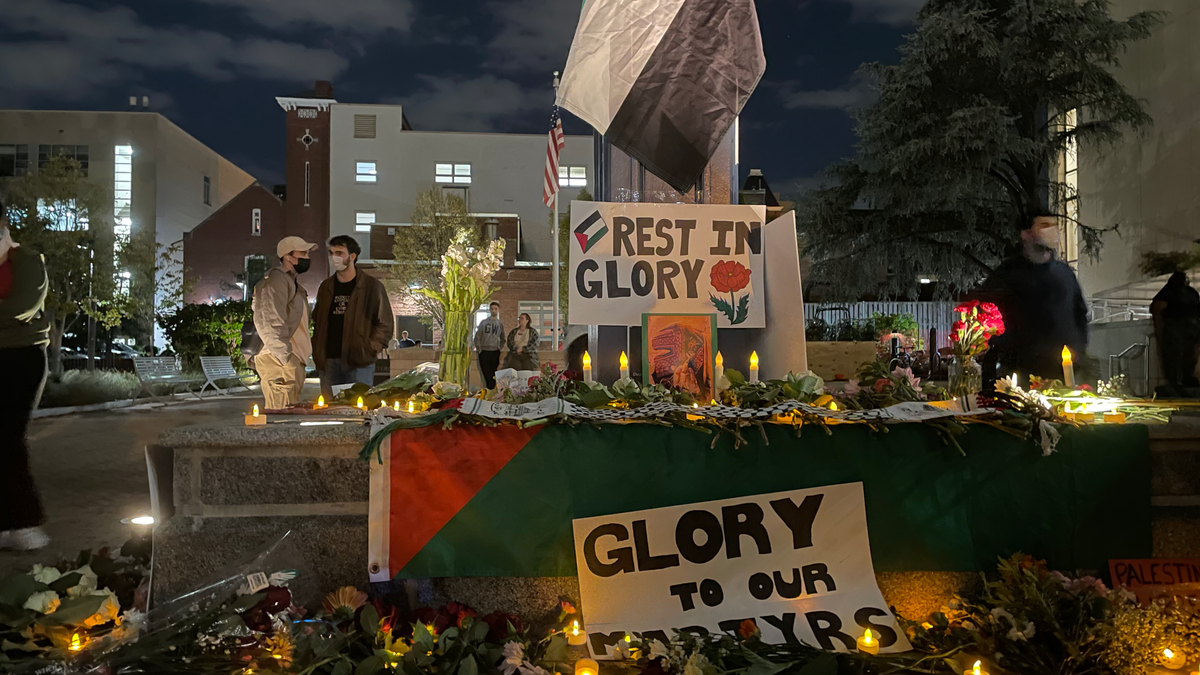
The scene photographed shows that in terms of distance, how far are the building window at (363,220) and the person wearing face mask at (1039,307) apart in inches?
1173

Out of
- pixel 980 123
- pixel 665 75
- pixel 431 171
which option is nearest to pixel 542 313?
pixel 431 171

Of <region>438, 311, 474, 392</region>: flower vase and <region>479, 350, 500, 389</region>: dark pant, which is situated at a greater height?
<region>438, 311, 474, 392</region>: flower vase

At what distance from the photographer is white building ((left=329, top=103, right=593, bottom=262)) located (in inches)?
1234

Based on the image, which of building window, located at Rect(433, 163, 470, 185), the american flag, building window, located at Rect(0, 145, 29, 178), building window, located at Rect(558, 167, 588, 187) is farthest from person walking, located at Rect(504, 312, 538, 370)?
building window, located at Rect(433, 163, 470, 185)

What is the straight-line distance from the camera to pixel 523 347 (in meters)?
10.9

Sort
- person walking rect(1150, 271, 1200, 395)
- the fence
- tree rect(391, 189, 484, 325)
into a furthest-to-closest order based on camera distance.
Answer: tree rect(391, 189, 484, 325), the fence, person walking rect(1150, 271, 1200, 395)

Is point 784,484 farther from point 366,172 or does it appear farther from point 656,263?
point 366,172

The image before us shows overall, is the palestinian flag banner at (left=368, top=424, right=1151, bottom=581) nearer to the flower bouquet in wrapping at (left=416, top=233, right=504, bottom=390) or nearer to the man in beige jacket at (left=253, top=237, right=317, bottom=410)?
the flower bouquet in wrapping at (left=416, top=233, right=504, bottom=390)

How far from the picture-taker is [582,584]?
7.65 feet

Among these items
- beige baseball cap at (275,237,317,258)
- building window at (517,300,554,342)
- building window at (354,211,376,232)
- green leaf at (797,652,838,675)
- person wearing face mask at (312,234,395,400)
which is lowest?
green leaf at (797,652,838,675)

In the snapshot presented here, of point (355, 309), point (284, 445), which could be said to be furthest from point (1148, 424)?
point (355, 309)

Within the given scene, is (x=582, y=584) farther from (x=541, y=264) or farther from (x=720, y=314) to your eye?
(x=541, y=264)

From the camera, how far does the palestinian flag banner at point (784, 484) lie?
7.72 feet

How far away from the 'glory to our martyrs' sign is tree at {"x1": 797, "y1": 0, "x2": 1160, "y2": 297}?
49.8ft
